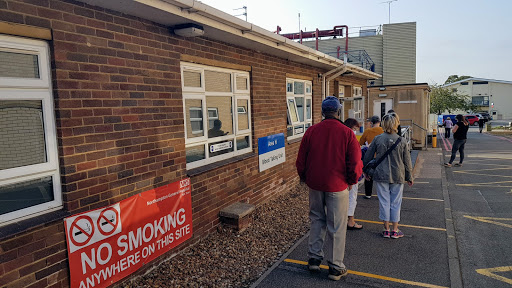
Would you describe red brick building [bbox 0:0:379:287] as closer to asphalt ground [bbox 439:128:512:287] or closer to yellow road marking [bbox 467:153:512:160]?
asphalt ground [bbox 439:128:512:287]

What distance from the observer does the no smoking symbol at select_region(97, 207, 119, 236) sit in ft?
11.1

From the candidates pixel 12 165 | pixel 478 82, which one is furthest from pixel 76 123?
pixel 478 82

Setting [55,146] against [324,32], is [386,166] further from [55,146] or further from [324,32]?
[324,32]

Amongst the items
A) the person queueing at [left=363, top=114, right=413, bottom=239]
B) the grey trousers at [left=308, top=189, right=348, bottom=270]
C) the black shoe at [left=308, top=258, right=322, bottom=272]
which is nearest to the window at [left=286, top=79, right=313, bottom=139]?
the person queueing at [left=363, top=114, right=413, bottom=239]

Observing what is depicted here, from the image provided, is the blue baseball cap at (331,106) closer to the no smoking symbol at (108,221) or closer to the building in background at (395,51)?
the no smoking symbol at (108,221)

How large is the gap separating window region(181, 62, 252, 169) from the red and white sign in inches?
29.4

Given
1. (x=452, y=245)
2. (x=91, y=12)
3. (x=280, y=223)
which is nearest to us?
(x=91, y=12)

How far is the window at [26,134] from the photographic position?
2.76m

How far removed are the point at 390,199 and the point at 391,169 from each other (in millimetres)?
485

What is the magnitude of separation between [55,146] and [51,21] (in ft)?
3.61

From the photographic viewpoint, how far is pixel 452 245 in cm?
470

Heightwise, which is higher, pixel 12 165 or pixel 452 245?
pixel 12 165

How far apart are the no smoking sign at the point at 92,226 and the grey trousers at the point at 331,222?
2.16 m

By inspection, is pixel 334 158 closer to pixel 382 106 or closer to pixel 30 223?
pixel 30 223
